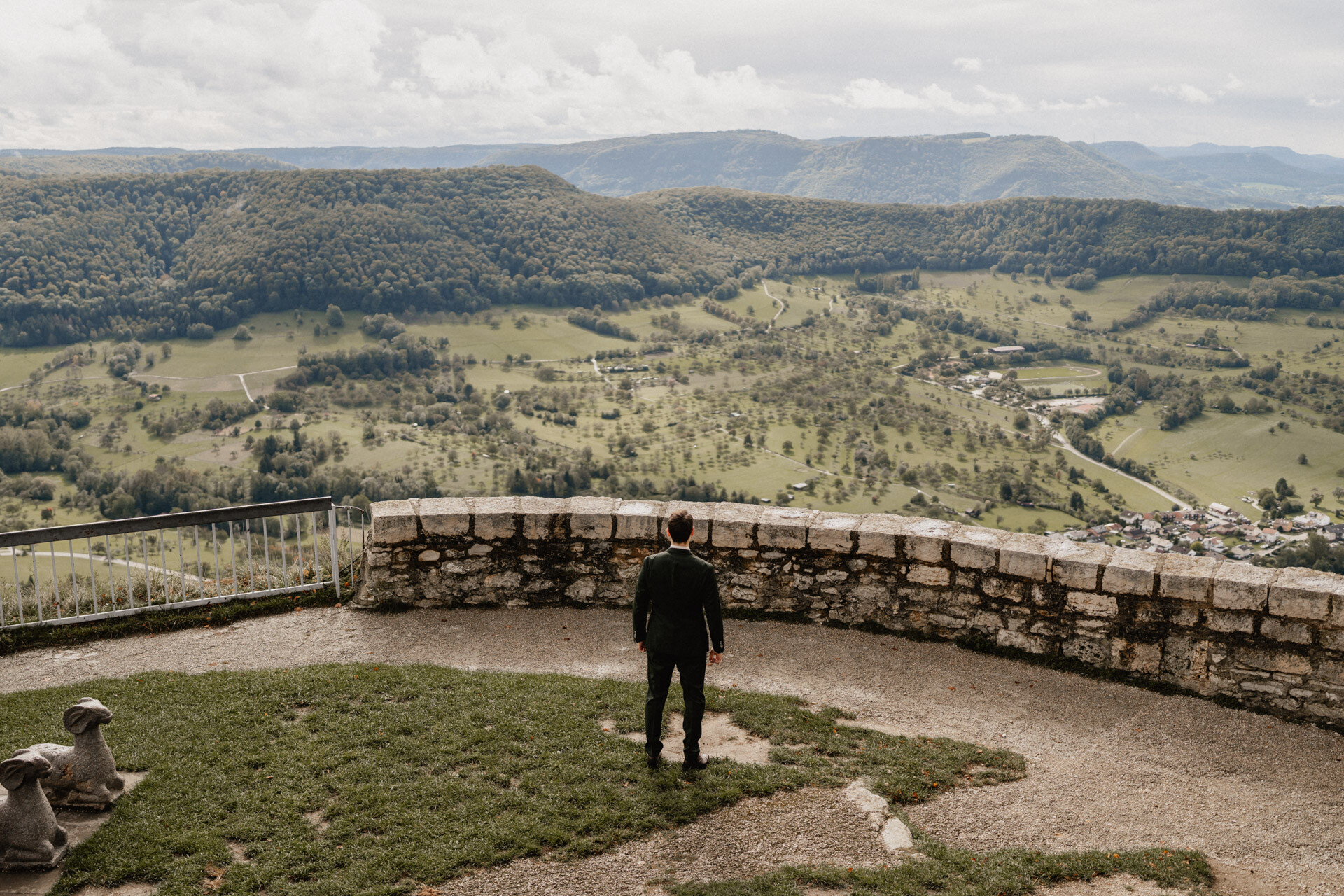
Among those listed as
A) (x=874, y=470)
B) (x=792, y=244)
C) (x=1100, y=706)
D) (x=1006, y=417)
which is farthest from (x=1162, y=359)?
(x=1100, y=706)

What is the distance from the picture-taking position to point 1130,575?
744cm

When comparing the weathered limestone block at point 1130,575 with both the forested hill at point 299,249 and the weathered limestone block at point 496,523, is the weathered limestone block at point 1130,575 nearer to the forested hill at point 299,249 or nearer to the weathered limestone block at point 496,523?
the weathered limestone block at point 496,523

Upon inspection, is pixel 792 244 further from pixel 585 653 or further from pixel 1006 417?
pixel 585 653

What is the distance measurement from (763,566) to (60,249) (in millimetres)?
145744

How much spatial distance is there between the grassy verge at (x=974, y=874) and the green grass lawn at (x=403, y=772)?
31mm

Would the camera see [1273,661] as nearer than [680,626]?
No

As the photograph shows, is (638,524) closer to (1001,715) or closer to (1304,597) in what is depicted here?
(1001,715)

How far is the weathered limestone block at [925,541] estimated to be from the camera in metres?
8.18

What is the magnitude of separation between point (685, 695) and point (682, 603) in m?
0.67

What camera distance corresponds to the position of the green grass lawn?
4.71 metres

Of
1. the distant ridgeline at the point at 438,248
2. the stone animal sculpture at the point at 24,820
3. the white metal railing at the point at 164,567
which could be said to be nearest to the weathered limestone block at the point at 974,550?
the white metal railing at the point at 164,567

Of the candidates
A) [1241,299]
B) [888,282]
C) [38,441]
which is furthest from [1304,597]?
[888,282]

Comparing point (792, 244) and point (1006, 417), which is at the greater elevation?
point (792, 244)

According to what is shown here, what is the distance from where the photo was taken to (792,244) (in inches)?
7234
